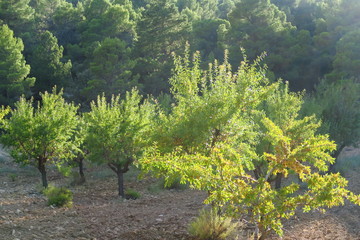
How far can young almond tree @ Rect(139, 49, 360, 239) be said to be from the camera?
6.63 m

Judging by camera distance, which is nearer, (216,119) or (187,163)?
(187,163)

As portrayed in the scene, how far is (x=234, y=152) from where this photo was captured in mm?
6707

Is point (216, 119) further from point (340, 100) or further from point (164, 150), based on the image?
point (340, 100)

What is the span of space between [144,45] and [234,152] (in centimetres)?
3047

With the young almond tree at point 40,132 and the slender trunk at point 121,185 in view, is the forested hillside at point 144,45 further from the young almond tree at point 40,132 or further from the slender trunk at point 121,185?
the slender trunk at point 121,185

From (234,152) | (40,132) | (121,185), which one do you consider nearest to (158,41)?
(121,185)

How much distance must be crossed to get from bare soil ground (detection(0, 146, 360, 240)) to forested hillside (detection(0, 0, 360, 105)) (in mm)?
16588

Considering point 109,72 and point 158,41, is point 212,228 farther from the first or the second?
point 158,41

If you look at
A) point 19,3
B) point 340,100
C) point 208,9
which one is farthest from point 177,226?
point 208,9

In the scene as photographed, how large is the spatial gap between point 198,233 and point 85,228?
3.12 meters

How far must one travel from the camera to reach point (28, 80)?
31.2 metres

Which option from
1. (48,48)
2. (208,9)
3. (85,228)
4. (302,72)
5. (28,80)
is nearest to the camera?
(85,228)

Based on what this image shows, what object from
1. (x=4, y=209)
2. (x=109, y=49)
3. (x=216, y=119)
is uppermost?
(x=109, y=49)

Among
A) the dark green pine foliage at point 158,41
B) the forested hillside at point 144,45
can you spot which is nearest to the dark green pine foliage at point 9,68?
the forested hillside at point 144,45
